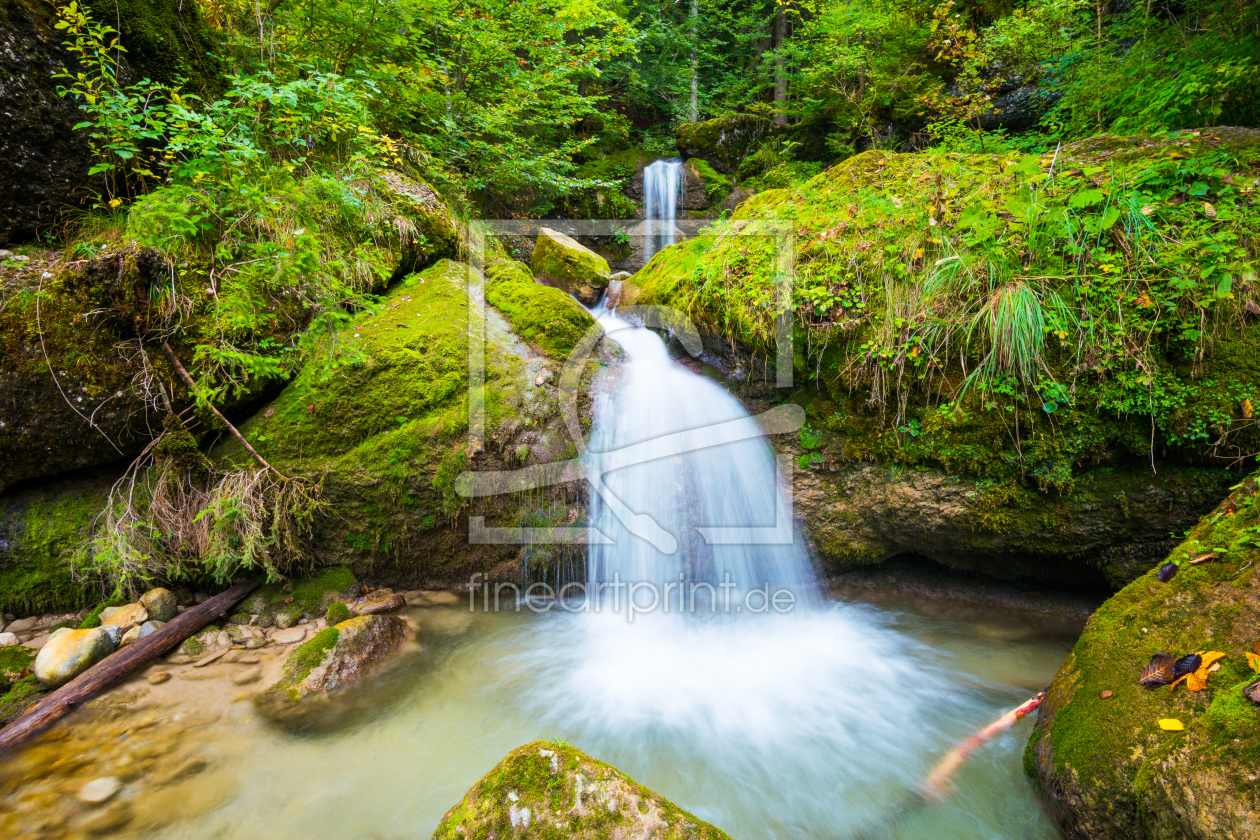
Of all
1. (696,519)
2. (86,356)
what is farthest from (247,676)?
(696,519)

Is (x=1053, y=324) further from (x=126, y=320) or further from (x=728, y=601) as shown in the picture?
(x=126, y=320)

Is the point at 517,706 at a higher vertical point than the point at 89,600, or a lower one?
lower

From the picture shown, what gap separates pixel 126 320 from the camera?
3.63 m

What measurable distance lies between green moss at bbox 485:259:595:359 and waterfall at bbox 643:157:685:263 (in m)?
4.93

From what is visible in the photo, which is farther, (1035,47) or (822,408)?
(1035,47)

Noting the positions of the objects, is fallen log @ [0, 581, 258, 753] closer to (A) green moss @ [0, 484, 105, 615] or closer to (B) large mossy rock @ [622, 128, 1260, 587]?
(A) green moss @ [0, 484, 105, 615]

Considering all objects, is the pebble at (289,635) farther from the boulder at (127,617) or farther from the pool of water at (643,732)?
the boulder at (127,617)

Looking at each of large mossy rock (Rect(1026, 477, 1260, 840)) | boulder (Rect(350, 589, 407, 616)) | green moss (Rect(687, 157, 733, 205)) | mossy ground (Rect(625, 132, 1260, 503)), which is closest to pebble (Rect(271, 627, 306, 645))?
boulder (Rect(350, 589, 407, 616))

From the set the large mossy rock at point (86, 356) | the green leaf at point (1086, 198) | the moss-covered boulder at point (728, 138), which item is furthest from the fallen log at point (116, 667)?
the moss-covered boulder at point (728, 138)

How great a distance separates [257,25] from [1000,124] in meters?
9.14

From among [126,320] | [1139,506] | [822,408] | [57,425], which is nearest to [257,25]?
[126,320]

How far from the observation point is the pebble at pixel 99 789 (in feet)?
7.84

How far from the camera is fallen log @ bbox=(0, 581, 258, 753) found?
2.74 meters

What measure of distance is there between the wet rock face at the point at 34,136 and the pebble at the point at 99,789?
3815mm
